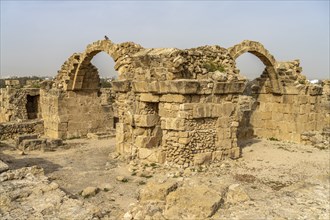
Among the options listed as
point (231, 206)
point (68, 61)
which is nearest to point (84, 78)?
point (68, 61)

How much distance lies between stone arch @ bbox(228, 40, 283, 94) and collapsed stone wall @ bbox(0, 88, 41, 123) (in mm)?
10061

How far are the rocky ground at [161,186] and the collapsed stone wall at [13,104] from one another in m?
4.76

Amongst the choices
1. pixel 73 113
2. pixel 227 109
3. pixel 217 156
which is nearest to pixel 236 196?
pixel 217 156

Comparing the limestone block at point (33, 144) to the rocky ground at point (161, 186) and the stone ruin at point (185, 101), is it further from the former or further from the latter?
the stone ruin at point (185, 101)

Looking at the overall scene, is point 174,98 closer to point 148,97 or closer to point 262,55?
point 148,97

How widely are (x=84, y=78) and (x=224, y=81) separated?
652 cm

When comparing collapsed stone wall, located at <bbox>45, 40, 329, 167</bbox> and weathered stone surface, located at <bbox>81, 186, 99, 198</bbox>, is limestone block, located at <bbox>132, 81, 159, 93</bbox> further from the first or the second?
weathered stone surface, located at <bbox>81, 186, 99, 198</bbox>

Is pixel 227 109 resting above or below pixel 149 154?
above

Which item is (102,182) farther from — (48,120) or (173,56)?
(48,120)

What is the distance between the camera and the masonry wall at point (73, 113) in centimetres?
1323

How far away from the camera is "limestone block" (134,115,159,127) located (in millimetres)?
9164

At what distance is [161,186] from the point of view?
5996 millimetres

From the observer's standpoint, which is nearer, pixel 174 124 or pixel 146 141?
pixel 174 124

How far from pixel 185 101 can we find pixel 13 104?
10.5 metres
